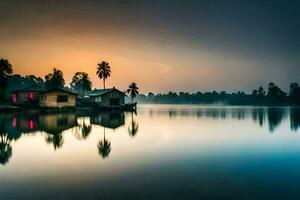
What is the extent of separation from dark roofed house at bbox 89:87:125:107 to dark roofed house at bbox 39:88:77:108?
9855mm

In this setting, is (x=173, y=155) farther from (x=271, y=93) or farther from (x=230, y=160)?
(x=271, y=93)

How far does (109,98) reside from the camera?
267ft

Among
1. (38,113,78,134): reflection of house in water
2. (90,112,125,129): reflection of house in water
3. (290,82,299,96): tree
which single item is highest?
(290,82,299,96): tree

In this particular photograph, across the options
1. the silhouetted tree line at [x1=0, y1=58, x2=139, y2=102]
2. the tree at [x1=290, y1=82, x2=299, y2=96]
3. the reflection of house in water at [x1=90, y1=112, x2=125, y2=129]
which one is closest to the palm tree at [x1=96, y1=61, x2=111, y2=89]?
the silhouetted tree line at [x1=0, y1=58, x2=139, y2=102]

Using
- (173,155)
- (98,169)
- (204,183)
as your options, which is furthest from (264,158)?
(98,169)

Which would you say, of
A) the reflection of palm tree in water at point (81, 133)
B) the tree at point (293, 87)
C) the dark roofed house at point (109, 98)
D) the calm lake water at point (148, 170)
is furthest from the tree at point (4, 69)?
the tree at point (293, 87)

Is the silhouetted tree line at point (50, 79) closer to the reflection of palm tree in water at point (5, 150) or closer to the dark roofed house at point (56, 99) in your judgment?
the dark roofed house at point (56, 99)

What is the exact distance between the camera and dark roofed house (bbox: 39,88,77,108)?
68562 millimetres

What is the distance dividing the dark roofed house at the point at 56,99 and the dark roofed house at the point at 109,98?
985cm

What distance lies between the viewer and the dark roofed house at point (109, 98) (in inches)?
3162

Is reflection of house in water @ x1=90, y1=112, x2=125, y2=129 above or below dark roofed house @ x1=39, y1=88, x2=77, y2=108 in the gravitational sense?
below

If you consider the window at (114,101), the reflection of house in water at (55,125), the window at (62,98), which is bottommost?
the reflection of house in water at (55,125)

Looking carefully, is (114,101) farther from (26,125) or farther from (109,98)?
(26,125)

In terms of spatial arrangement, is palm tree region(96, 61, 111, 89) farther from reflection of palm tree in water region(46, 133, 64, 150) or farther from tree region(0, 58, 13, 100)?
reflection of palm tree in water region(46, 133, 64, 150)
